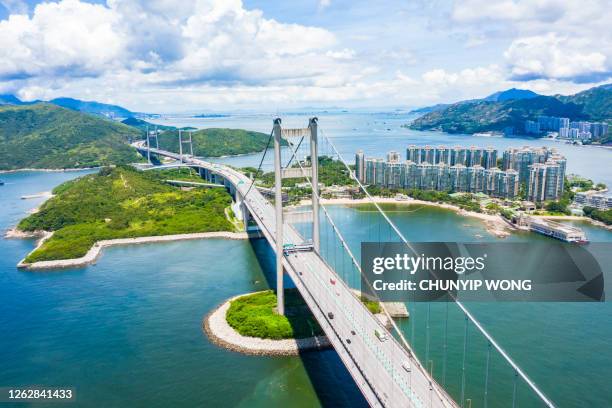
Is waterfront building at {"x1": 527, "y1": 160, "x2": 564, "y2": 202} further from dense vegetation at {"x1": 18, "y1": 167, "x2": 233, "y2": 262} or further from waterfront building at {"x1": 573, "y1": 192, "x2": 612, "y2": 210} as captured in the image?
dense vegetation at {"x1": 18, "y1": 167, "x2": 233, "y2": 262}

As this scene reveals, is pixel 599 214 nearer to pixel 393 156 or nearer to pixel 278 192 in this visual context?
pixel 393 156

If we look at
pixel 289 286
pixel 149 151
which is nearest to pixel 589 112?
pixel 149 151

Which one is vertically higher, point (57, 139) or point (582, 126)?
point (582, 126)

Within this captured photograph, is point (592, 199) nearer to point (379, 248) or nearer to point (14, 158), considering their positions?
point (379, 248)

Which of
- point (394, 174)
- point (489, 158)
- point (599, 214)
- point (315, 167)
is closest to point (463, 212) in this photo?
point (599, 214)

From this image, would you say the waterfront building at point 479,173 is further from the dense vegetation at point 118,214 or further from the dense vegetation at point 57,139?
the dense vegetation at point 57,139

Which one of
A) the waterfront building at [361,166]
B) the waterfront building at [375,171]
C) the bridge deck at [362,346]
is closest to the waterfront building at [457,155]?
the waterfront building at [375,171]

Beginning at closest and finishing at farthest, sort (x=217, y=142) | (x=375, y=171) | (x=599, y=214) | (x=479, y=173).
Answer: (x=599, y=214)
(x=479, y=173)
(x=375, y=171)
(x=217, y=142)
